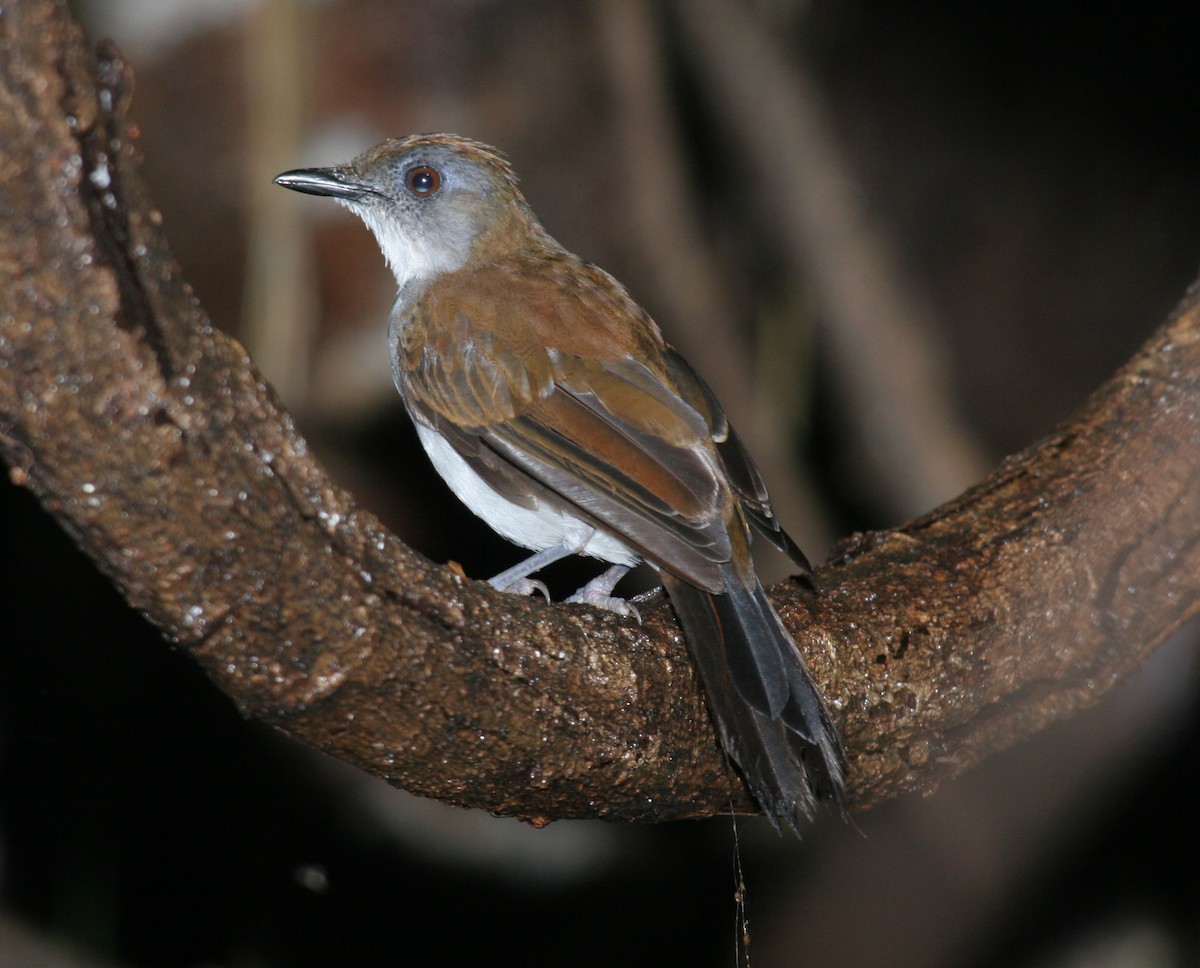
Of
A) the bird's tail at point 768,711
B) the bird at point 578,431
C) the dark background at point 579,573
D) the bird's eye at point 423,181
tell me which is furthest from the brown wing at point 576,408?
the dark background at point 579,573

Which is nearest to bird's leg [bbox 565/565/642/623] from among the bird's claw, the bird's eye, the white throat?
the bird's claw

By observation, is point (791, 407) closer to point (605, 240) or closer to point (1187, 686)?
point (605, 240)

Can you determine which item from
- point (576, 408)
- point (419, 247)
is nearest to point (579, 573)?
point (419, 247)

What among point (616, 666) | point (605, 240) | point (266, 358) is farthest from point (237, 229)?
point (616, 666)

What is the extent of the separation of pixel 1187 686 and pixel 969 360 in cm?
233

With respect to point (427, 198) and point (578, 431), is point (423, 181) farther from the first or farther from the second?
point (578, 431)

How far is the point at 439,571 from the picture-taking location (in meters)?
2.76

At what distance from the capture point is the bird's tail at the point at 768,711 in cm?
303

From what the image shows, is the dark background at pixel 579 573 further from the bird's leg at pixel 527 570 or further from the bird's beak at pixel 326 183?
the bird's leg at pixel 527 570

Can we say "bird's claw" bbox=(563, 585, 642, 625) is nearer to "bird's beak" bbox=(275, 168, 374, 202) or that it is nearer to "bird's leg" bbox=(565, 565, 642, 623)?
"bird's leg" bbox=(565, 565, 642, 623)

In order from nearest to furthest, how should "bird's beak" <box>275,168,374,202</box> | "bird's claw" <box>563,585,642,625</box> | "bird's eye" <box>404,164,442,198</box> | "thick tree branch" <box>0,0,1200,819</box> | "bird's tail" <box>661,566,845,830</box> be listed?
"thick tree branch" <box>0,0,1200,819</box>, "bird's tail" <box>661,566,845,830</box>, "bird's claw" <box>563,585,642,625</box>, "bird's beak" <box>275,168,374,202</box>, "bird's eye" <box>404,164,442,198</box>

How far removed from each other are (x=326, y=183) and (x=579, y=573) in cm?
357

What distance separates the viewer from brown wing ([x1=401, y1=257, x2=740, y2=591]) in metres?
3.46

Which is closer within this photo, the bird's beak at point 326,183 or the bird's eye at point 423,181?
the bird's beak at point 326,183
